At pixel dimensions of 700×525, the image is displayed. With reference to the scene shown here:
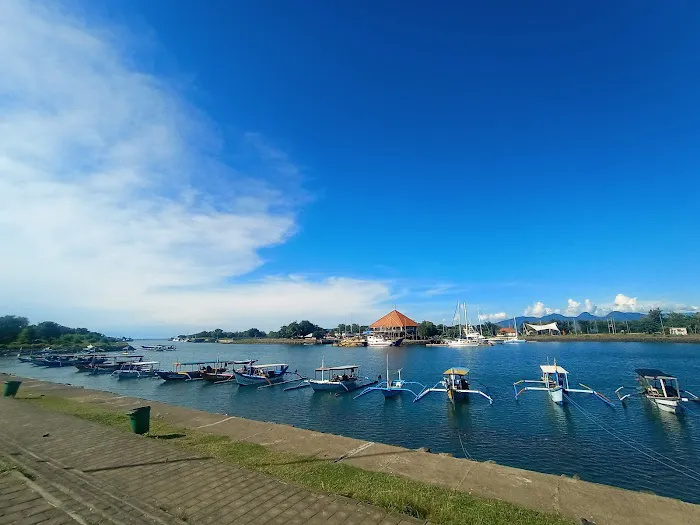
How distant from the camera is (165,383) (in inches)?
2018

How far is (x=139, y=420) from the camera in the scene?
1291 centimetres

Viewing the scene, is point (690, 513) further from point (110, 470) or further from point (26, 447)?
point (26, 447)

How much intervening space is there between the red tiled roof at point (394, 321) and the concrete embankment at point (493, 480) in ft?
524

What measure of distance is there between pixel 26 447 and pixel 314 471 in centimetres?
957

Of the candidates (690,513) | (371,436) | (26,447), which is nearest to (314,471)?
(690,513)

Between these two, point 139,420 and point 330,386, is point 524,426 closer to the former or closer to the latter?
point 330,386

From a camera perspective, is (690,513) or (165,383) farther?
(165,383)

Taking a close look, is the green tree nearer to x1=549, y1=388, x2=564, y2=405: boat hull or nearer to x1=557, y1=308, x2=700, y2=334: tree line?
x1=549, y1=388, x2=564, y2=405: boat hull

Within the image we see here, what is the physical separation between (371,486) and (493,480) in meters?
3.52

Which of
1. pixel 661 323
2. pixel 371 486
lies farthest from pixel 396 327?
pixel 371 486

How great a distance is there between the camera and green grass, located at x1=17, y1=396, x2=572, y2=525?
6984 millimetres

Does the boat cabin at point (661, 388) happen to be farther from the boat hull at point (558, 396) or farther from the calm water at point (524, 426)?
the boat hull at point (558, 396)

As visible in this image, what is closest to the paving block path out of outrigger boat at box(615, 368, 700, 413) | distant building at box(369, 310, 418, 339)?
outrigger boat at box(615, 368, 700, 413)

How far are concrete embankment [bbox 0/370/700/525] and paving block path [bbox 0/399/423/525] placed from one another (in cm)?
304
